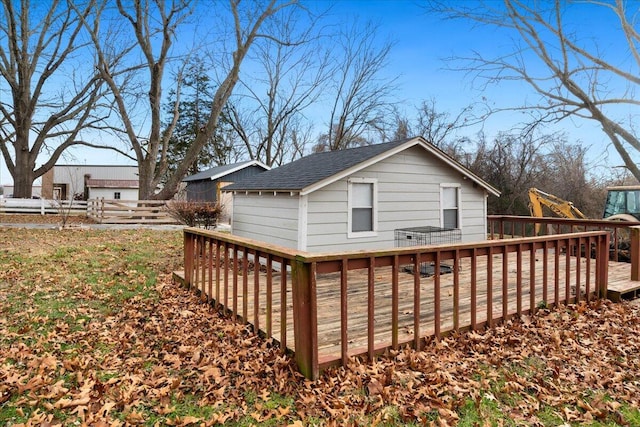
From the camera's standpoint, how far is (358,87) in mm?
26297

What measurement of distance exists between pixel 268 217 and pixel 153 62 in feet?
49.1

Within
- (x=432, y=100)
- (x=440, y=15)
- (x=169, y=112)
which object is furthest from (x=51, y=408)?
(x=169, y=112)

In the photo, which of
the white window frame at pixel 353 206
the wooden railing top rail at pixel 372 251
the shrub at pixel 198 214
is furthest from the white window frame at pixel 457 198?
the shrub at pixel 198 214

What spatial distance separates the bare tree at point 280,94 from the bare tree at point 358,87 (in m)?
1.34

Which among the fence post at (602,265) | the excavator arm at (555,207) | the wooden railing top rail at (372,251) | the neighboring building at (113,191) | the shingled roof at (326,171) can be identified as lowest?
the fence post at (602,265)

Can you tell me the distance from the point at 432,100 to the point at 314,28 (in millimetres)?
8743

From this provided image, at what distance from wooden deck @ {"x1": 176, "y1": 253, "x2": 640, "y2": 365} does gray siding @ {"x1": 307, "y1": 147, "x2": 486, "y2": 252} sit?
923 millimetres

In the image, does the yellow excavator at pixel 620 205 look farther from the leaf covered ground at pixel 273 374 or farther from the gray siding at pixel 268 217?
the gray siding at pixel 268 217

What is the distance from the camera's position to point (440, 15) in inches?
490

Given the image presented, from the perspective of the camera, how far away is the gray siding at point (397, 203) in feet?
25.1

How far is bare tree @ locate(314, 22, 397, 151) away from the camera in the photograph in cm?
2447

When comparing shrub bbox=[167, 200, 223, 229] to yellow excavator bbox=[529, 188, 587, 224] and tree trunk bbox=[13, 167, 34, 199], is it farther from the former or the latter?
yellow excavator bbox=[529, 188, 587, 224]

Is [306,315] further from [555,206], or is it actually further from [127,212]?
[127,212]

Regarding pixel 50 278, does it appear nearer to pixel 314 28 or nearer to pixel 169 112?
pixel 314 28
